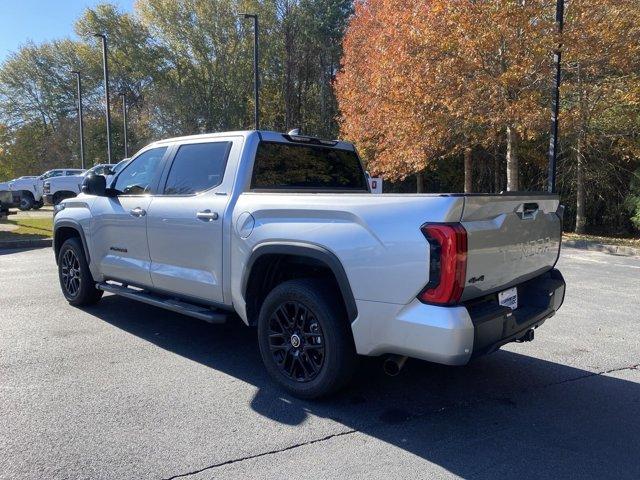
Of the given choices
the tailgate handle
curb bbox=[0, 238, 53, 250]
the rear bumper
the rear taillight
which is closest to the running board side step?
the rear bumper

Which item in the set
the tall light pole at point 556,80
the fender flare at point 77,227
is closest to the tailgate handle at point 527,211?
the fender flare at point 77,227

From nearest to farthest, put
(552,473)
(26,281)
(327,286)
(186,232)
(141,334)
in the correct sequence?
1. (552,473)
2. (327,286)
3. (186,232)
4. (141,334)
5. (26,281)

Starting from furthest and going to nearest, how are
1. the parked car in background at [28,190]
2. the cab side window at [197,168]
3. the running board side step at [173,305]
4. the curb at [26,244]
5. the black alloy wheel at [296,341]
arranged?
the parked car in background at [28,190], the curb at [26,244], the cab side window at [197,168], the running board side step at [173,305], the black alloy wheel at [296,341]

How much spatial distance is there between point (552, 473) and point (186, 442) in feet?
7.01

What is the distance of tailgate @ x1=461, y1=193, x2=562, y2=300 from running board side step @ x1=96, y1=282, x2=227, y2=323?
84.2 inches

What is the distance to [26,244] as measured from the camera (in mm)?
12609

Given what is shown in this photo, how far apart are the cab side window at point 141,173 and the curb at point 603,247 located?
1175 centimetres

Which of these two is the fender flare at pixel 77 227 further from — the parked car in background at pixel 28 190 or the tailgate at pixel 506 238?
the parked car in background at pixel 28 190

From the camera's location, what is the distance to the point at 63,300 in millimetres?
6801

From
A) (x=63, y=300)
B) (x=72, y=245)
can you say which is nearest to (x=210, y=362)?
(x=72, y=245)

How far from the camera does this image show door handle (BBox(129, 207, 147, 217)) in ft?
16.6

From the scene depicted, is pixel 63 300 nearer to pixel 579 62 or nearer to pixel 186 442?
pixel 186 442

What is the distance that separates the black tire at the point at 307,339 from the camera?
3.56 m

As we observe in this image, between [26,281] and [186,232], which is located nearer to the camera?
[186,232]
